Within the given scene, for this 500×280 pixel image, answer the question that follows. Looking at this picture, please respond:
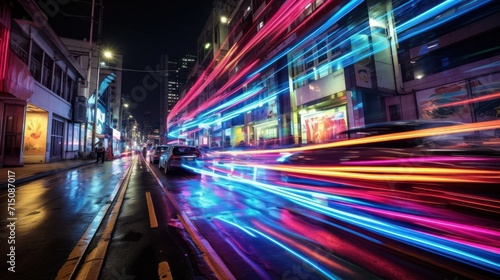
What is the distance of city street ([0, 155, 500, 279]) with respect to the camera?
2842mm

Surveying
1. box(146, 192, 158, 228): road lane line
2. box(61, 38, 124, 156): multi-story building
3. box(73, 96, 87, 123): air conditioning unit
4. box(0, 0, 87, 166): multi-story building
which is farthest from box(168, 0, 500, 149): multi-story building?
box(73, 96, 87, 123): air conditioning unit

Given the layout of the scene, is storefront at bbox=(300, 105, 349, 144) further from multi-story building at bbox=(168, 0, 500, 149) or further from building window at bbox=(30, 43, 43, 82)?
building window at bbox=(30, 43, 43, 82)

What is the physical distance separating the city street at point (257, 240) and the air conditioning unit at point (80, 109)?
23.8m

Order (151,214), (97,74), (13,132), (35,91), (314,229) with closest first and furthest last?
1. (314,229)
2. (151,214)
3. (13,132)
4. (35,91)
5. (97,74)

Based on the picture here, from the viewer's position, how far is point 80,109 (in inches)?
1034

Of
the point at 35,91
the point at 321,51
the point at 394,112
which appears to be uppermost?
the point at 321,51

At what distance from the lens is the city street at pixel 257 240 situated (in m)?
2.84

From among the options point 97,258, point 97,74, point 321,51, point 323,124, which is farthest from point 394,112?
point 97,74

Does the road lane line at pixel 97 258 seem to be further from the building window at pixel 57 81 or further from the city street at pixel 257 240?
the building window at pixel 57 81

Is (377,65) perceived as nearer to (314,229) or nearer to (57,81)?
(314,229)

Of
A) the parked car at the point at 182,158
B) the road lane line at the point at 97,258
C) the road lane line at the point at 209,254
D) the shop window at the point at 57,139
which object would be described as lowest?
the road lane line at the point at 209,254

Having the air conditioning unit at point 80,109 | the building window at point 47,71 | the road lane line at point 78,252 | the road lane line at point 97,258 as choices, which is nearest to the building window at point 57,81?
the building window at point 47,71

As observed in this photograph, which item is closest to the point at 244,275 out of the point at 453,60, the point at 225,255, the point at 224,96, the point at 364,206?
the point at 225,255

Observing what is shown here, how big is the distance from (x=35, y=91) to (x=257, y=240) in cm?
2197
